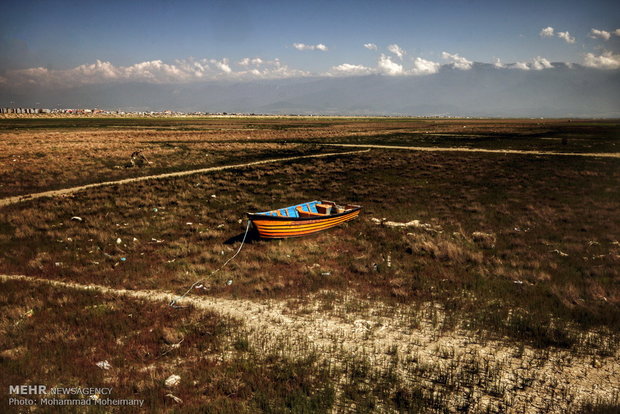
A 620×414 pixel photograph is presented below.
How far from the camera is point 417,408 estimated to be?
23.1 ft

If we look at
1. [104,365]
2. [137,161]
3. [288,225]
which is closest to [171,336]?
[104,365]

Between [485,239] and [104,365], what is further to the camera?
[485,239]

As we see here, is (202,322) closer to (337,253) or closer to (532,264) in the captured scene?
(337,253)

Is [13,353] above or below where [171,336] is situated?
below

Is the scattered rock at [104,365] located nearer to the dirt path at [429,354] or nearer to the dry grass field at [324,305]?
the dry grass field at [324,305]

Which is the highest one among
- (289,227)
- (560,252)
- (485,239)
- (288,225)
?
(288,225)

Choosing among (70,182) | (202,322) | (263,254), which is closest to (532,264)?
(263,254)

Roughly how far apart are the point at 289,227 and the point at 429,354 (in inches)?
372

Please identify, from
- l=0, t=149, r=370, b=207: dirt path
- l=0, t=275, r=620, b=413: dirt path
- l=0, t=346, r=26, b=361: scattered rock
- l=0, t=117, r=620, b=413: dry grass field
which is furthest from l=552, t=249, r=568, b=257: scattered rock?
l=0, t=149, r=370, b=207: dirt path

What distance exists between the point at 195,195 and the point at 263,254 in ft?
46.3

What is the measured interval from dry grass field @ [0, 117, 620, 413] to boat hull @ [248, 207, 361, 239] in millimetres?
629

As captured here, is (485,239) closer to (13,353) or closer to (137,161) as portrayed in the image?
(13,353)

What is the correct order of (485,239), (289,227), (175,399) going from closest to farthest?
(175,399), (289,227), (485,239)

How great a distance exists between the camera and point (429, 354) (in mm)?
8867
